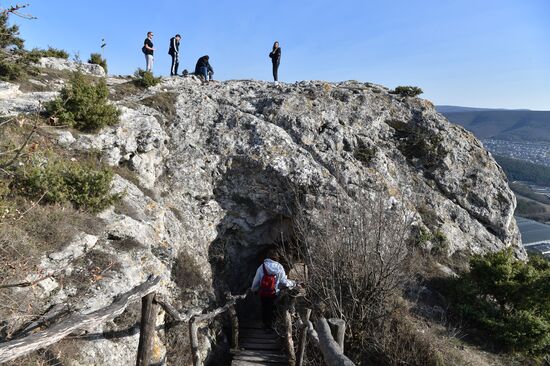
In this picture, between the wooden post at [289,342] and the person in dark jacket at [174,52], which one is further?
the person in dark jacket at [174,52]

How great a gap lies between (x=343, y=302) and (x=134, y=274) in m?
5.89

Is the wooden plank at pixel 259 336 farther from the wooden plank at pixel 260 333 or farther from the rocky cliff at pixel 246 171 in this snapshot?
the rocky cliff at pixel 246 171

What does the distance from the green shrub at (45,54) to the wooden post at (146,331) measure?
14.0 metres

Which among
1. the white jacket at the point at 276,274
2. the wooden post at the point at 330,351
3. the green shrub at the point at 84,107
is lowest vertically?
the white jacket at the point at 276,274

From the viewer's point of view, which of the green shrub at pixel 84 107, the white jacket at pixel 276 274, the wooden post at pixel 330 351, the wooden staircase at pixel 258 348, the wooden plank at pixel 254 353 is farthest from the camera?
the green shrub at pixel 84 107

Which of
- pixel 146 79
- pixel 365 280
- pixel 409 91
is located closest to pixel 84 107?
pixel 146 79

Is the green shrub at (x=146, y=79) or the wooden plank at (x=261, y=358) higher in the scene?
the green shrub at (x=146, y=79)

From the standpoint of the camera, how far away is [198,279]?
10914 millimetres

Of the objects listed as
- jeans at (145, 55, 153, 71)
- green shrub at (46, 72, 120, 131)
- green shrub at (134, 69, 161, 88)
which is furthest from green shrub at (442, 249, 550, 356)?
jeans at (145, 55, 153, 71)

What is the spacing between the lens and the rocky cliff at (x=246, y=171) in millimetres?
10336

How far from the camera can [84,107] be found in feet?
38.3

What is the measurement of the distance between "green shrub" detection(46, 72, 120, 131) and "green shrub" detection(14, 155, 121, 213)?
99.6 inches

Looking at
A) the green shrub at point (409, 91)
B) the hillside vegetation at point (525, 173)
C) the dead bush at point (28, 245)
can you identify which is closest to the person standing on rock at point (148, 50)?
the dead bush at point (28, 245)

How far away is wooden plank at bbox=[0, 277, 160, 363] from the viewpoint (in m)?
4.22
